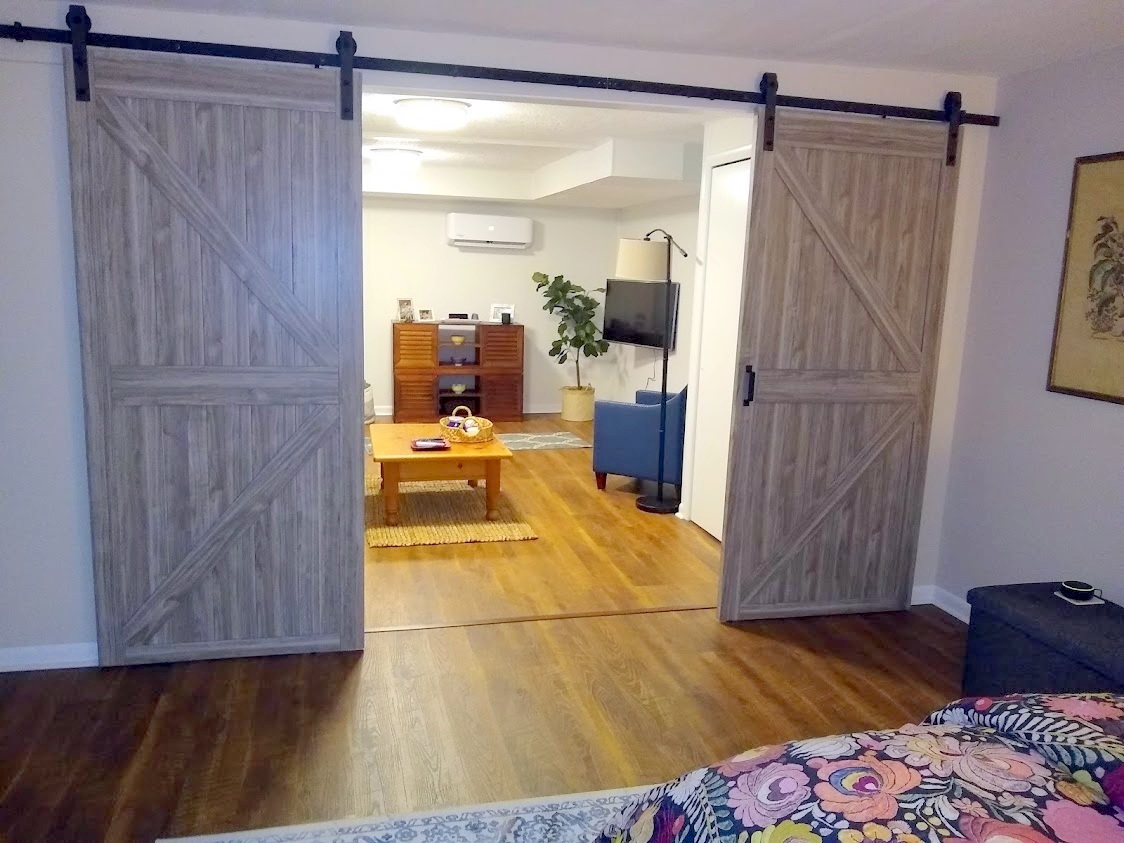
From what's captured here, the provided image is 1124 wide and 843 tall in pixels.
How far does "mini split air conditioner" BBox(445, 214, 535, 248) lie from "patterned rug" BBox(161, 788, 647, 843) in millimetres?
6536

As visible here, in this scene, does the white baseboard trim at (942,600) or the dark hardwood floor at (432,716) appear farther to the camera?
the white baseboard trim at (942,600)

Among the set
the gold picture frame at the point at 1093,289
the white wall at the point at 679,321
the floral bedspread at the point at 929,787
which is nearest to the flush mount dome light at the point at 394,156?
the white wall at the point at 679,321

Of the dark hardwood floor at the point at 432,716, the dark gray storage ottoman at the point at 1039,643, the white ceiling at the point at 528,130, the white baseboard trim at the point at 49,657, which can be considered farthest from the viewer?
the white ceiling at the point at 528,130

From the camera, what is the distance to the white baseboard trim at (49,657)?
3053mm

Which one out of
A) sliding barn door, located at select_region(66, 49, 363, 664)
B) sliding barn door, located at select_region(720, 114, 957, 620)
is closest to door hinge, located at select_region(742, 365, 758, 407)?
sliding barn door, located at select_region(720, 114, 957, 620)

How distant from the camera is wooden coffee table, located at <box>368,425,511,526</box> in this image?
16.2ft

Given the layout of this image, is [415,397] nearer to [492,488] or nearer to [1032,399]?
[492,488]

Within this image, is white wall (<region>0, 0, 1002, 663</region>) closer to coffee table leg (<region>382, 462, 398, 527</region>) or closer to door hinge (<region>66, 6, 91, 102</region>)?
door hinge (<region>66, 6, 91, 102</region>)

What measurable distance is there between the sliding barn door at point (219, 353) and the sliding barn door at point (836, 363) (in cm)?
164

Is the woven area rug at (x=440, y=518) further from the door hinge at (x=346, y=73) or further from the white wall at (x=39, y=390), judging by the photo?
the door hinge at (x=346, y=73)

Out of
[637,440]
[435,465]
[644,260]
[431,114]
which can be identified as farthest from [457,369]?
[431,114]

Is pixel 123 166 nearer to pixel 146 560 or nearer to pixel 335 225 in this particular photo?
pixel 335 225

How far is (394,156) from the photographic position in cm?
644

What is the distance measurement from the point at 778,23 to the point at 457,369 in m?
5.69
